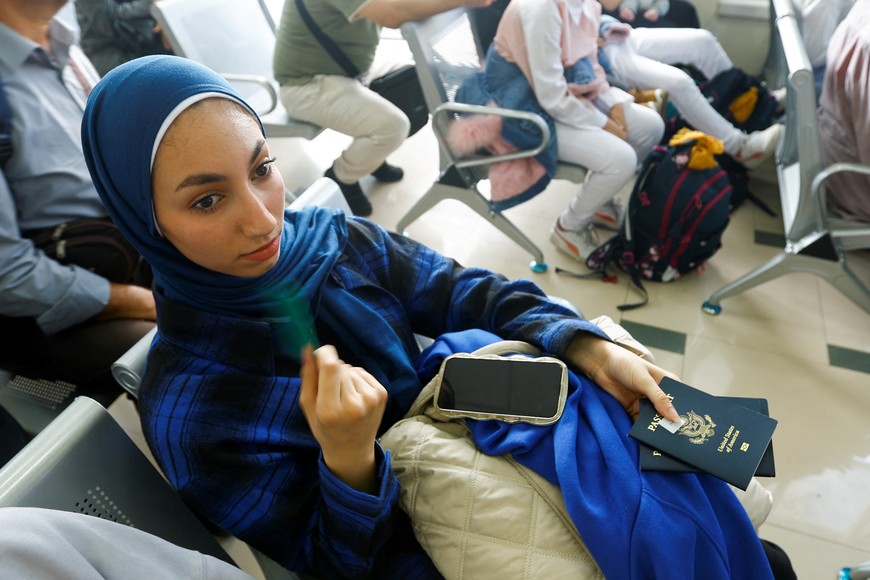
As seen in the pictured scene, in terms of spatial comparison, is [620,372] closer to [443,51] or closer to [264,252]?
[264,252]

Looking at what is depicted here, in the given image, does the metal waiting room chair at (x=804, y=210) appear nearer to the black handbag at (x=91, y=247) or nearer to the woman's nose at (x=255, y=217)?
the woman's nose at (x=255, y=217)

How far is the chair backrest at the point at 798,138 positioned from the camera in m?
1.46

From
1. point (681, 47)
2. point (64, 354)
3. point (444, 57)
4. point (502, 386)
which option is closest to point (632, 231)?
point (444, 57)

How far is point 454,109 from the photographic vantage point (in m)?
1.89

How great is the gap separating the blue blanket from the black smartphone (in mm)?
19

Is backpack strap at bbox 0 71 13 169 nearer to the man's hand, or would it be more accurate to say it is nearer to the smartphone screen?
the man's hand

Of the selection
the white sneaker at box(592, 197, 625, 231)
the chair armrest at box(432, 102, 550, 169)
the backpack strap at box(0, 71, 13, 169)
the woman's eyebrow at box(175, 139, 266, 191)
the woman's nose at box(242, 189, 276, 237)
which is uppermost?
the backpack strap at box(0, 71, 13, 169)

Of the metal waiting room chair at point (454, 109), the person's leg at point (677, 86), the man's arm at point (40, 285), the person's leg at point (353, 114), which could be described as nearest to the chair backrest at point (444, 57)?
the metal waiting room chair at point (454, 109)

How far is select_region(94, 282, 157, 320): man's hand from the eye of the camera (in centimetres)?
128

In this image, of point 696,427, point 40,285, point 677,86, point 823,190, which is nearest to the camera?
point 696,427

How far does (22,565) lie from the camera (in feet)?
1.31

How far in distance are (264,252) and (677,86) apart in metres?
2.20

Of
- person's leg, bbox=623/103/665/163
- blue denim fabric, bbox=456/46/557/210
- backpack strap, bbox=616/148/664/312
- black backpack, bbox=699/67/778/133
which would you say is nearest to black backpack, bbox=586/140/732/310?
backpack strap, bbox=616/148/664/312

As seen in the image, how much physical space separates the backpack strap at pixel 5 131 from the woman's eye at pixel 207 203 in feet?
2.69
